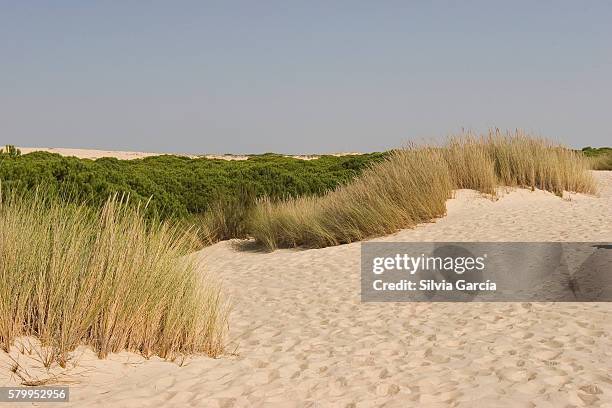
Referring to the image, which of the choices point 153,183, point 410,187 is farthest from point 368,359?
point 153,183

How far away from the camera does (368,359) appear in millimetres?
6051

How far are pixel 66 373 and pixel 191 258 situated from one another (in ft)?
7.49

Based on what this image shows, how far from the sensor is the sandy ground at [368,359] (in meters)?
4.71

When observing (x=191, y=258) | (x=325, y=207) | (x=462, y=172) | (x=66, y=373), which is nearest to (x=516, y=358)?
(x=191, y=258)

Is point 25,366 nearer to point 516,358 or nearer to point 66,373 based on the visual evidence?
point 66,373

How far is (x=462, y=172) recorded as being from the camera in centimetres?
1636

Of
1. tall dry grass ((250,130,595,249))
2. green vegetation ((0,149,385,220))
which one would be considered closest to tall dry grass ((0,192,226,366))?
green vegetation ((0,149,385,220))

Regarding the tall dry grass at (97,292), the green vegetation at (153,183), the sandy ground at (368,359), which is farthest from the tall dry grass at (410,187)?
the tall dry grass at (97,292)

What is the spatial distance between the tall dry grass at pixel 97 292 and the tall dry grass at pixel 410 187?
319 inches

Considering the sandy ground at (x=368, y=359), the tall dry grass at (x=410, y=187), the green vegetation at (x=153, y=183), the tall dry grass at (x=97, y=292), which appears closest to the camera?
the sandy ground at (x=368, y=359)

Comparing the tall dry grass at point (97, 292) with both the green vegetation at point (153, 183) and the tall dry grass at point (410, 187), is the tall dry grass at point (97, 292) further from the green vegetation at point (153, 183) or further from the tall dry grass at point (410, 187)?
the tall dry grass at point (410, 187)

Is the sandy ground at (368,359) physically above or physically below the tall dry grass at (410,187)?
below

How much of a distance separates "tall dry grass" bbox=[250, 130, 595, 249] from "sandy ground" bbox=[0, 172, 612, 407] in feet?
10.7

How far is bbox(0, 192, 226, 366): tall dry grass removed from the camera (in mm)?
4926
